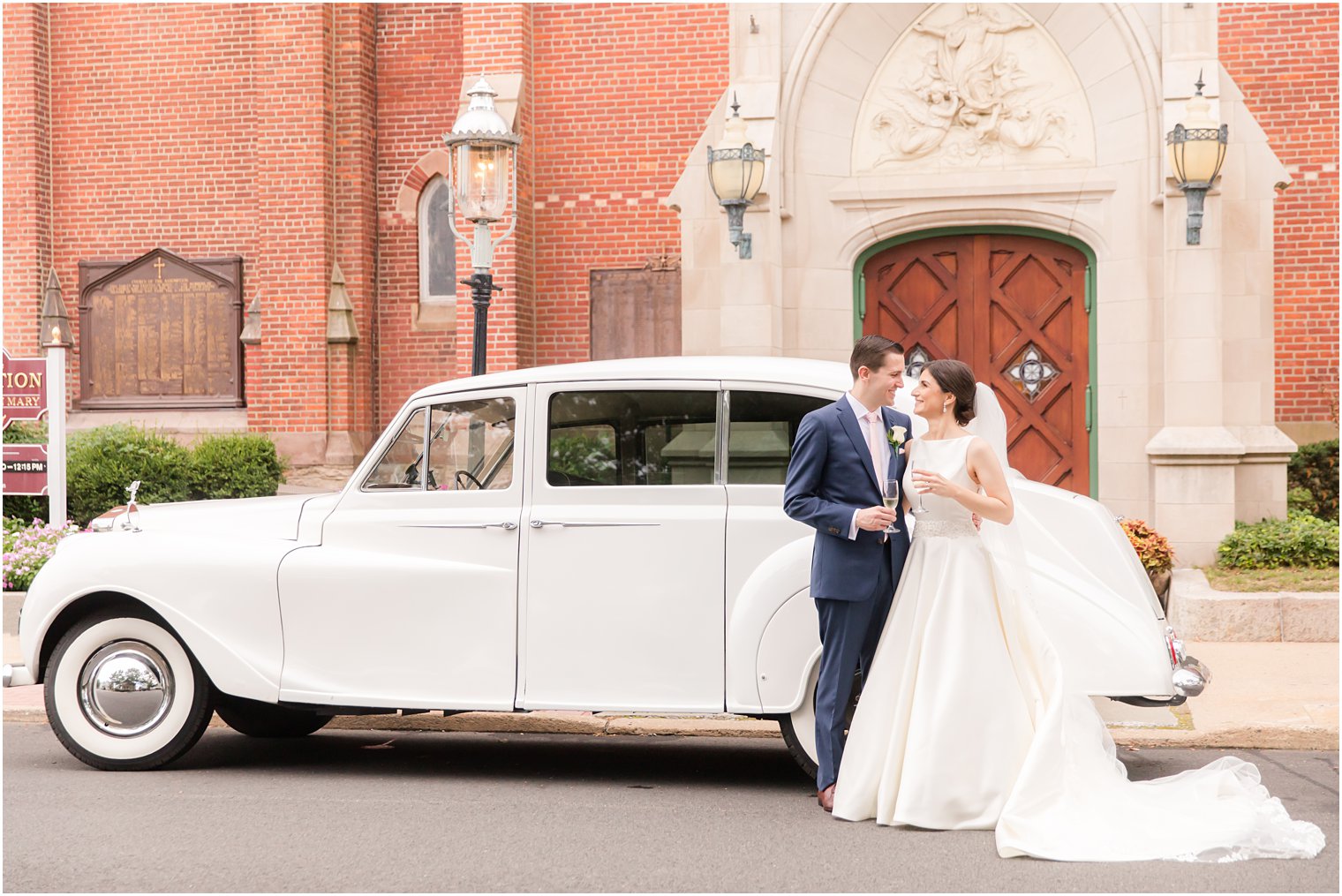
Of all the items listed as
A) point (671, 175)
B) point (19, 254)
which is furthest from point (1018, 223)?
point (19, 254)

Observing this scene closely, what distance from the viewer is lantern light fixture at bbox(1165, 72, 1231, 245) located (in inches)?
457

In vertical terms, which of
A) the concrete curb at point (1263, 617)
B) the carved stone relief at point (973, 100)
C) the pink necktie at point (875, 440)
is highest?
the carved stone relief at point (973, 100)

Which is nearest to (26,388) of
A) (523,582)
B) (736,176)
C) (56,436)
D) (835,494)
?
(56,436)

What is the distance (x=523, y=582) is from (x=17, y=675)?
2604mm

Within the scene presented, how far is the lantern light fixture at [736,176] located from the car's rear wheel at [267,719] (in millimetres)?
6352

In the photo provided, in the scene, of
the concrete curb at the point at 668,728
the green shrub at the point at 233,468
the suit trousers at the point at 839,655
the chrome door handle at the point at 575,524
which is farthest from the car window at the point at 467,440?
the green shrub at the point at 233,468

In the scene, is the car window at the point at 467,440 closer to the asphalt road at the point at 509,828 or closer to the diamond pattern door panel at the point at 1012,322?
the asphalt road at the point at 509,828

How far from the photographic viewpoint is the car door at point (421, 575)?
6355 millimetres

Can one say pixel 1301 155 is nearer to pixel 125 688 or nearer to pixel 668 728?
pixel 668 728

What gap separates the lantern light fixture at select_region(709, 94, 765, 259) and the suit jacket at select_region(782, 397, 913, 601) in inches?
272

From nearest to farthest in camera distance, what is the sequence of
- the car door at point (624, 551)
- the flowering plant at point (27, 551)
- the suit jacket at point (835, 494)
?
the suit jacket at point (835, 494) → the car door at point (624, 551) → the flowering plant at point (27, 551)

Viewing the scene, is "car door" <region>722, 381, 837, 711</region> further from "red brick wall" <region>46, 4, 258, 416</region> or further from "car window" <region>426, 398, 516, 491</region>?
"red brick wall" <region>46, 4, 258, 416</region>

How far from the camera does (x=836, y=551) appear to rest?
5.74m

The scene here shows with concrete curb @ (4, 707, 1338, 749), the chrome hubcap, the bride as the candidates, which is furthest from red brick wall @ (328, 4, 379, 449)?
the bride
